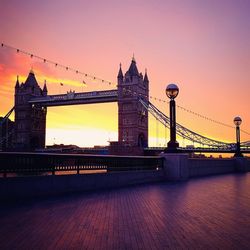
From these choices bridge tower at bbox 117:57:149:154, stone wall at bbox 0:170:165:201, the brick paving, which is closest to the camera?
the brick paving

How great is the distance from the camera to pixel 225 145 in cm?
5797

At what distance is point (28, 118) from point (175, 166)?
85.7m

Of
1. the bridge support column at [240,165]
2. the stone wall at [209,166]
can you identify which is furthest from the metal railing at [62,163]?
the bridge support column at [240,165]

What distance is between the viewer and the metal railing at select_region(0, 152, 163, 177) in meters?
8.52

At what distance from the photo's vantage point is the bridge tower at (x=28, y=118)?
302 ft

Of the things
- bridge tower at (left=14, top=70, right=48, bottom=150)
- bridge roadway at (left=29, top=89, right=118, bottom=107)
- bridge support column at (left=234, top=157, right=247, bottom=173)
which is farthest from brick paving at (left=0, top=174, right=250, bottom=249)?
bridge tower at (left=14, top=70, right=48, bottom=150)

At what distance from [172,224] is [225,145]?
55.8 m

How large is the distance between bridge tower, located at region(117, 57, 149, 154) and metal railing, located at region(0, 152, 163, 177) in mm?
56590

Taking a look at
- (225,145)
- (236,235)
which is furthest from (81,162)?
(225,145)

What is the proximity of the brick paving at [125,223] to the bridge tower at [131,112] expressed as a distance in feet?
203

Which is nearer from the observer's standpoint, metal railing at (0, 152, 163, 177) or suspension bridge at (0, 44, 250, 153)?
metal railing at (0, 152, 163, 177)

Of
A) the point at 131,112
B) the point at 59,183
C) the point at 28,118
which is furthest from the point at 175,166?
the point at 28,118

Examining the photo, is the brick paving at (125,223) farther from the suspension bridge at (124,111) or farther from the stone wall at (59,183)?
the suspension bridge at (124,111)

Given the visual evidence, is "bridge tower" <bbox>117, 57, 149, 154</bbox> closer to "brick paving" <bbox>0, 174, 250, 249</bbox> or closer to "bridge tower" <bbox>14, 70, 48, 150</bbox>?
"bridge tower" <bbox>14, 70, 48, 150</bbox>
